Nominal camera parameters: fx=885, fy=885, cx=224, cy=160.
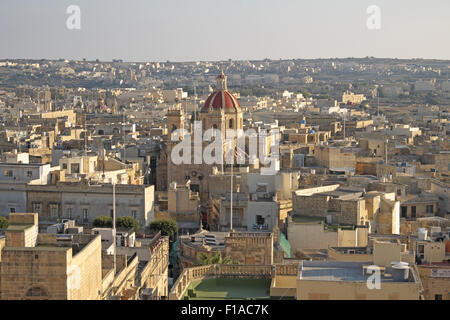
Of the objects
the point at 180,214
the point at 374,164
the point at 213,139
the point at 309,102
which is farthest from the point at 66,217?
the point at 309,102

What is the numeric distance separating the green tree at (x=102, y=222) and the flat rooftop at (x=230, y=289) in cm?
940

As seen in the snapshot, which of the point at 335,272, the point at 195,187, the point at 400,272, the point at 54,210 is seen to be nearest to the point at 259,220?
the point at 54,210

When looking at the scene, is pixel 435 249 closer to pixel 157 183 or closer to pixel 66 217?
pixel 66 217

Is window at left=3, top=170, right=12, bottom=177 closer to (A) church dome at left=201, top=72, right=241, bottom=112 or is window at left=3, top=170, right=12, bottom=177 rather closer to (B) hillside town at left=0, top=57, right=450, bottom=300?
(B) hillside town at left=0, top=57, right=450, bottom=300

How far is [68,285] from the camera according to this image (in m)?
12.3

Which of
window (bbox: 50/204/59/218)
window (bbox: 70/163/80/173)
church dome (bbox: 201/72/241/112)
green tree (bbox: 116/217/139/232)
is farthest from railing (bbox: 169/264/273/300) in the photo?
church dome (bbox: 201/72/241/112)

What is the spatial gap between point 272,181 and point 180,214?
133 inches

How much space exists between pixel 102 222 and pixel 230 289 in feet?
34.0

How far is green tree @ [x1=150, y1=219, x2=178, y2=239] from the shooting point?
27.2m

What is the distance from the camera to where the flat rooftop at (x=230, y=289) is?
15500mm

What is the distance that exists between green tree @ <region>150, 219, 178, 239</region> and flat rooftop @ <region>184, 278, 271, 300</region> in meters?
10.6

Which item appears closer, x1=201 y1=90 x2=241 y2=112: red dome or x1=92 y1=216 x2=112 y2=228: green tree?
x1=92 y1=216 x2=112 y2=228: green tree

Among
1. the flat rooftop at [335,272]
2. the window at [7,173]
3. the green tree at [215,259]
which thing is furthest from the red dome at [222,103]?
the flat rooftop at [335,272]

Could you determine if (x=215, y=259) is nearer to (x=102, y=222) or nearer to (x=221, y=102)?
(x=102, y=222)
